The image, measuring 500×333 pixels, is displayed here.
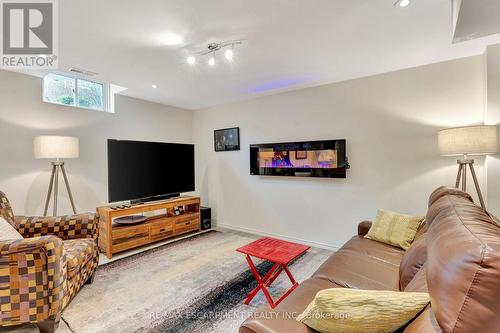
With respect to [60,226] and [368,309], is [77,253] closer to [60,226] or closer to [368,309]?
[60,226]

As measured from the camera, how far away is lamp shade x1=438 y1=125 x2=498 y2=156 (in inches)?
85.5

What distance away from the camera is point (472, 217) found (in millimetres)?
1093

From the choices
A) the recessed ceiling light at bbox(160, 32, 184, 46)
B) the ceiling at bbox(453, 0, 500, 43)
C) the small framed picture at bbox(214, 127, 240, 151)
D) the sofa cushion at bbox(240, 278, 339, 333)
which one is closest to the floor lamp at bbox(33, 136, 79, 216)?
the recessed ceiling light at bbox(160, 32, 184, 46)

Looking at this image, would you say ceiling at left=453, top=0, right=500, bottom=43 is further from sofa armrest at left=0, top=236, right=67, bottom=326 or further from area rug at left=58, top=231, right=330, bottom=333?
sofa armrest at left=0, top=236, right=67, bottom=326

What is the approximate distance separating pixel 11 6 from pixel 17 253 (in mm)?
1801

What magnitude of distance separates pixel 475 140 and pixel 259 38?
217cm

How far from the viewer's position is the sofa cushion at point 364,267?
164 cm

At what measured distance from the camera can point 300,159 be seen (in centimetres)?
366

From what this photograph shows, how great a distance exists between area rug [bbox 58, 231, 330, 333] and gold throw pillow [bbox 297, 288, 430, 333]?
116 cm

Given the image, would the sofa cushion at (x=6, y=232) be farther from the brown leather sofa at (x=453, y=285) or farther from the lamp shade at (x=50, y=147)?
the brown leather sofa at (x=453, y=285)

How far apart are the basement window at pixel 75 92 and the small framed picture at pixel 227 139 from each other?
6.13ft

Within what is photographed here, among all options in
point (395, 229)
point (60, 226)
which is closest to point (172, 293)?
point (60, 226)

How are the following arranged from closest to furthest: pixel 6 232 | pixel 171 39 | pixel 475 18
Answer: pixel 475 18, pixel 6 232, pixel 171 39

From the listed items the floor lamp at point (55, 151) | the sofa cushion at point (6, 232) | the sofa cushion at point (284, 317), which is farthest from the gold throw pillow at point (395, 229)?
the floor lamp at point (55, 151)
